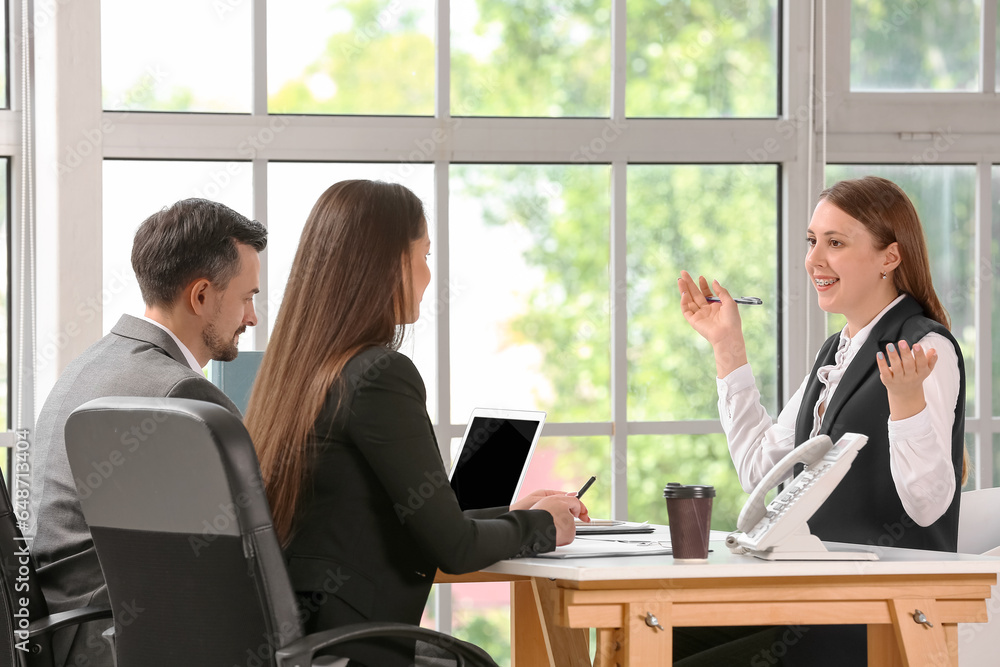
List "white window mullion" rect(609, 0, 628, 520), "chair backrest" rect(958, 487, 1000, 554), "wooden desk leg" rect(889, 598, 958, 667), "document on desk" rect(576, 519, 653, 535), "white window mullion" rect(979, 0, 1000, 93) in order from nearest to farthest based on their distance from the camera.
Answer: "wooden desk leg" rect(889, 598, 958, 667), "document on desk" rect(576, 519, 653, 535), "chair backrest" rect(958, 487, 1000, 554), "white window mullion" rect(609, 0, 628, 520), "white window mullion" rect(979, 0, 1000, 93)

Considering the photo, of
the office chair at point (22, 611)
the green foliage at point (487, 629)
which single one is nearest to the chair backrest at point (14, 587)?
the office chair at point (22, 611)

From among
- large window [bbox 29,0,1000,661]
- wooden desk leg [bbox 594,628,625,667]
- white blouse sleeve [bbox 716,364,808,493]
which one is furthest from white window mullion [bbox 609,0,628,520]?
wooden desk leg [bbox 594,628,625,667]

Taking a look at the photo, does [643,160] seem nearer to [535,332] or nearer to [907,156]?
[535,332]

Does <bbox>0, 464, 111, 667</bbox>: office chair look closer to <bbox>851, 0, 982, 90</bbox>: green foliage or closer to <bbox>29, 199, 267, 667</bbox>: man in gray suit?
<bbox>29, 199, 267, 667</bbox>: man in gray suit

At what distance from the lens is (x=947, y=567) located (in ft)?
5.47

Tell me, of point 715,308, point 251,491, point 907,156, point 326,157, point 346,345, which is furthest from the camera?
point 907,156

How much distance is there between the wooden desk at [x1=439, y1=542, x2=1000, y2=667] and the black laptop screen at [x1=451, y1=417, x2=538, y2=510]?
1.70ft

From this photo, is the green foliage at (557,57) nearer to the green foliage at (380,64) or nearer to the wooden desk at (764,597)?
the green foliage at (380,64)

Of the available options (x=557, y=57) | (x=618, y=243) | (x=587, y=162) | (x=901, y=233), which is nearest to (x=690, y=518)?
(x=901, y=233)

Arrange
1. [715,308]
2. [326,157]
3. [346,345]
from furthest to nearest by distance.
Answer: [326,157] → [715,308] → [346,345]

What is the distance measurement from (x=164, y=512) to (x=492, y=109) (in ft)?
7.50

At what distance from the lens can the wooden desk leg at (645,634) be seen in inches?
63.2

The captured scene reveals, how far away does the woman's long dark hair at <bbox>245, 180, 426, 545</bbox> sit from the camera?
5.18 feet

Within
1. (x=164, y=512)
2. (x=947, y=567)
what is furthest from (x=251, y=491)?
(x=947, y=567)
